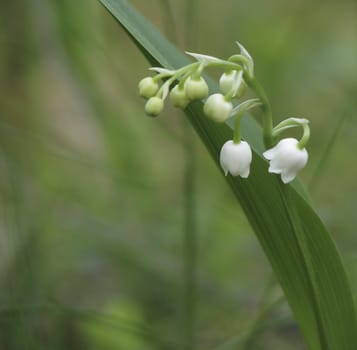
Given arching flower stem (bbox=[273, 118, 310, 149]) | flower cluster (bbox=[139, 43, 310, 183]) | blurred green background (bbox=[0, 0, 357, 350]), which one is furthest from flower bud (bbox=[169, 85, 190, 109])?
blurred green background (bbox=[0, 0, 357, 350])

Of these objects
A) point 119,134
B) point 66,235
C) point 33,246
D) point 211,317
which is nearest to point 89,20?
point 119,134

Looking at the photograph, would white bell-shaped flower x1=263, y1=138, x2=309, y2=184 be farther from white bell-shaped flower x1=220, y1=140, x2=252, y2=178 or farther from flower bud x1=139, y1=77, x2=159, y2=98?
flower bud x1=139, y1=77, x2=159, y2=98

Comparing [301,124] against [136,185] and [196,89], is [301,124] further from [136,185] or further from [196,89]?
[136,185]

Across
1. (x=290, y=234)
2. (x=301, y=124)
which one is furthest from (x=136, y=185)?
(x=301, y=124)

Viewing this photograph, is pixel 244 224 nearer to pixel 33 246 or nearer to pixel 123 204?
pixel 123 204

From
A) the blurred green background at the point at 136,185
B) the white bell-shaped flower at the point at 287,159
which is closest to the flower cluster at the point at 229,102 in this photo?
the white bell-shaped flower at the point at 287,159

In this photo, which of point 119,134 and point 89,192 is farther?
point 89,192
